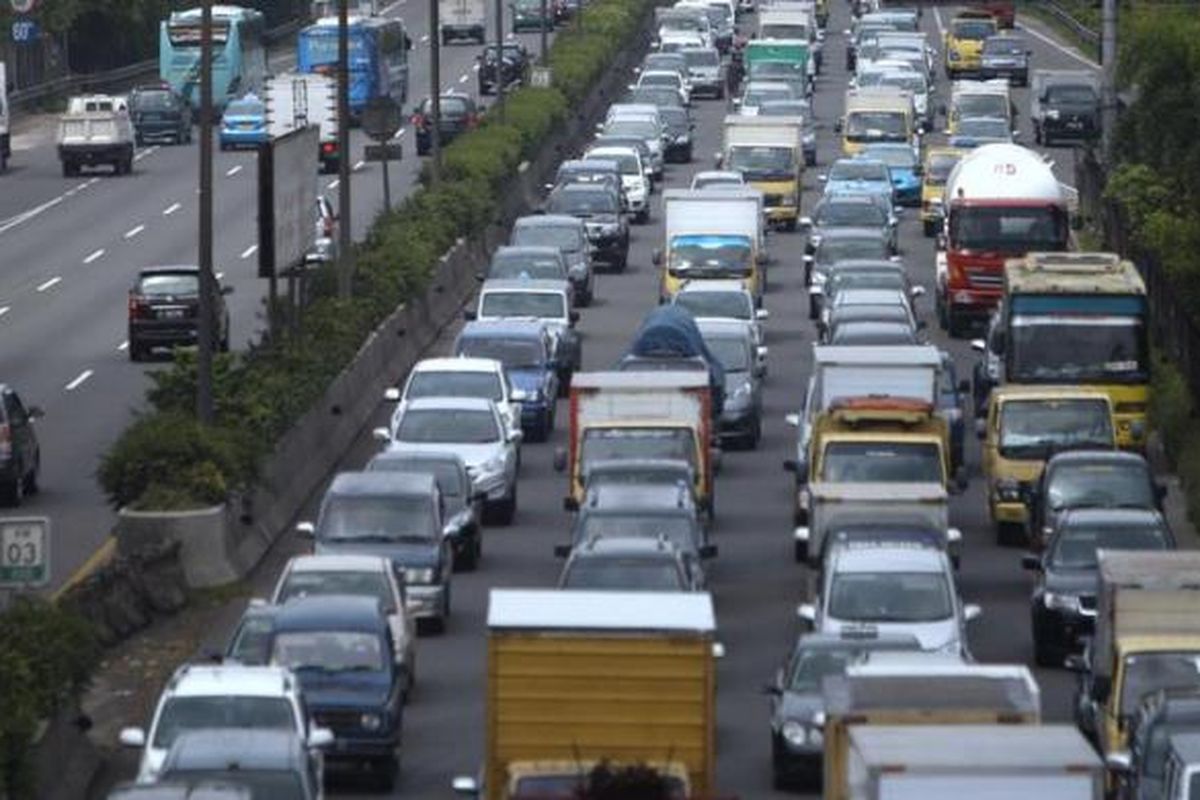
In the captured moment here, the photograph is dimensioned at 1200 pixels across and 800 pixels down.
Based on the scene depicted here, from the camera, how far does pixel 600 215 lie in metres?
73.6

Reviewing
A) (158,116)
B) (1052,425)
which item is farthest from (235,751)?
(158,116)

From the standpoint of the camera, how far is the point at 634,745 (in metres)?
28.9

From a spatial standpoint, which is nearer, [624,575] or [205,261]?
[624,575]

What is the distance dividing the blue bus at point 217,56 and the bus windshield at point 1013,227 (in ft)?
156

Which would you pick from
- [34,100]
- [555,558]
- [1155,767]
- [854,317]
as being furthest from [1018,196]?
[34,100]

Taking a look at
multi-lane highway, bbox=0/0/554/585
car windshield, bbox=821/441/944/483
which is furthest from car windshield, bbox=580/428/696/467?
multi-lane highway, bbox=0/0/554/585

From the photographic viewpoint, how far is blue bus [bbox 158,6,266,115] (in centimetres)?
10881

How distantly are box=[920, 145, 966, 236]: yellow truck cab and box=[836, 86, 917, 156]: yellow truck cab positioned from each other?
31.9 ft

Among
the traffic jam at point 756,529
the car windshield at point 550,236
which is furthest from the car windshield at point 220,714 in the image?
the car windshield at point 550,236

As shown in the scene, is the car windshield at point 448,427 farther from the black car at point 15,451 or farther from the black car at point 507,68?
the black car at point 507,68

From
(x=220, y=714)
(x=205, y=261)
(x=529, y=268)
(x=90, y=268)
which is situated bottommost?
(x=90, y=268)

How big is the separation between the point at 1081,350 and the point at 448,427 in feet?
27.0

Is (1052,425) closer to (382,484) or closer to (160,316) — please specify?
(382,484)

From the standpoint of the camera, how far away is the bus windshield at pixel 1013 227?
62.8 metres
